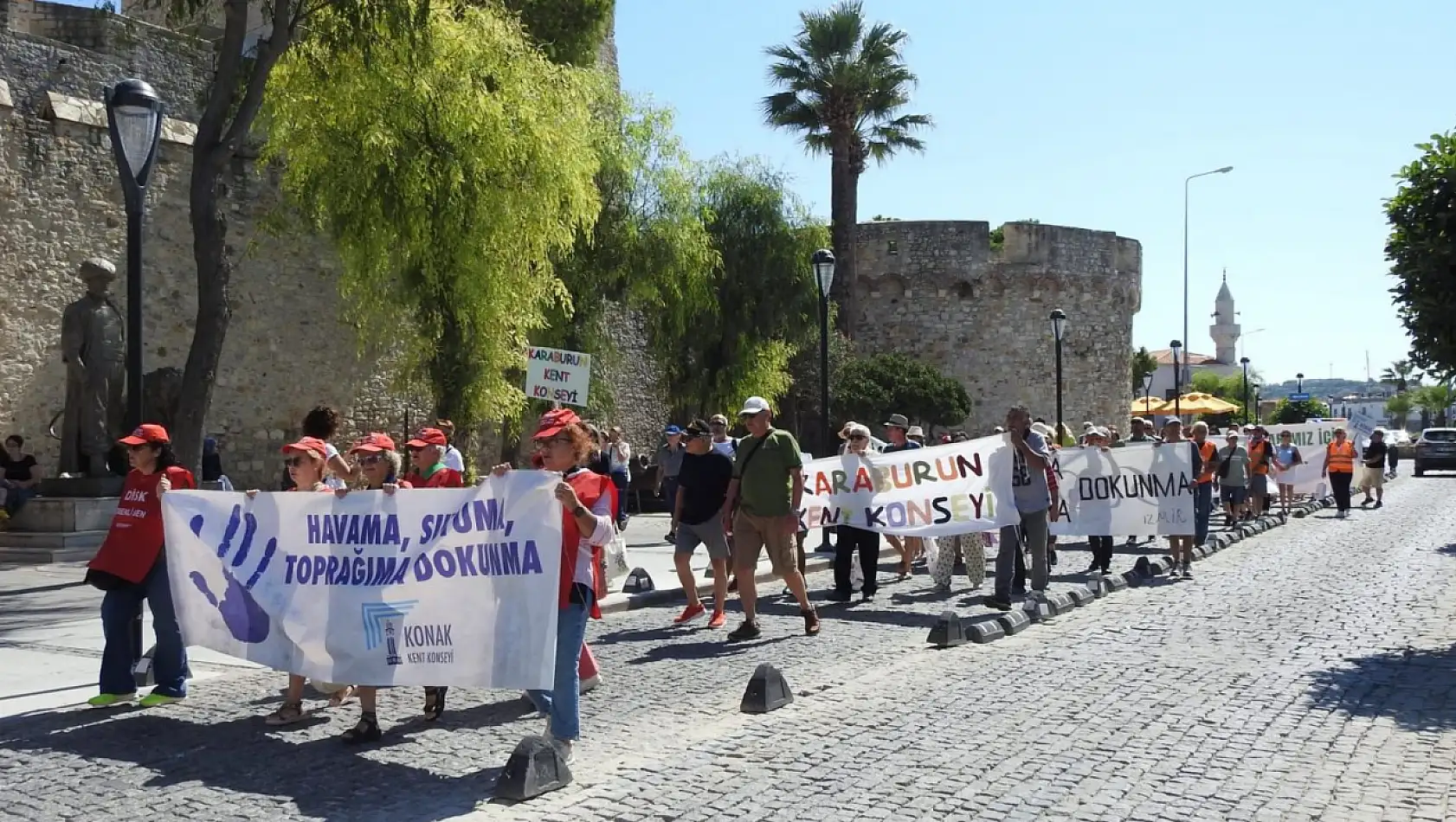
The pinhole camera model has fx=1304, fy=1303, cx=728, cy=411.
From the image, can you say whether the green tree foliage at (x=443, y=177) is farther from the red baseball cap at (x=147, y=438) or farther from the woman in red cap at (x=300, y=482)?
the woman in red cap at (x=300, y=482)

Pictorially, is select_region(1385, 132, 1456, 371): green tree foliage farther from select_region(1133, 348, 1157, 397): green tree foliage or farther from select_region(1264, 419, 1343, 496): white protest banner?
select_region(1133, 348, 1157, 397): green tree foliage

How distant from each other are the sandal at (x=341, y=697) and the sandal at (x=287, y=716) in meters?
0.26

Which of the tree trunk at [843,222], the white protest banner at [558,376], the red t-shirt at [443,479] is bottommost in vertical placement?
the red t-shirt at [443,479]

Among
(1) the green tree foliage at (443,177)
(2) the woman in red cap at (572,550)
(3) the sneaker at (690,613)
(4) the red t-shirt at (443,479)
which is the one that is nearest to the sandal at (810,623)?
(3) the sneaker at (690,613)

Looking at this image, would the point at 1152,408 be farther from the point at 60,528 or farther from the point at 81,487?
the point at 60,528

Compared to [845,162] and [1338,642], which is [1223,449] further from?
[845,162]

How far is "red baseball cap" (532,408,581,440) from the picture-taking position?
5.94 m

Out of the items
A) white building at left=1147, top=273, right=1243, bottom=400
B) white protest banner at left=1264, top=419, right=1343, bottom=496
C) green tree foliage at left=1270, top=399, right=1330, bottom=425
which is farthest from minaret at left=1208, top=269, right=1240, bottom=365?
white protest banner at left=1264, top=419, right=1343, bottom=496

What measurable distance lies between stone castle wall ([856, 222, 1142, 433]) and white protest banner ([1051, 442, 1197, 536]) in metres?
28.7

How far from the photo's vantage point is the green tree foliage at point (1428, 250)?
854 centimetres

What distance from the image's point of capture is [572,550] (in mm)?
5781

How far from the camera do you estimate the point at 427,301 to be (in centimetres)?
1733

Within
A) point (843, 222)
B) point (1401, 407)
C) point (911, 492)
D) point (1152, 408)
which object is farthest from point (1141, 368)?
point (911, 492)

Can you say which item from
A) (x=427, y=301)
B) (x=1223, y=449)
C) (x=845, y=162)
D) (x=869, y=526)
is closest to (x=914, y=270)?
(x=845, y=162)
